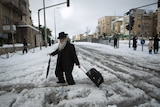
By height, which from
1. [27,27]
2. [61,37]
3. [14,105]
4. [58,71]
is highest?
[27,27]

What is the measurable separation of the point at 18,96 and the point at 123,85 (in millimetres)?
3081

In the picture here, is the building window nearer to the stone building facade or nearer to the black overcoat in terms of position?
the stone building facade

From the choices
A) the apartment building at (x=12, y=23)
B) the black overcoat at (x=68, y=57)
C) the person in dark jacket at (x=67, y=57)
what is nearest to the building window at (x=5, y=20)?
the apartment building at (x=12, y=23)

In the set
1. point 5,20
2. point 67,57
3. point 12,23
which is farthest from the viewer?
point 12,23

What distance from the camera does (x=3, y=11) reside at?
24.3m

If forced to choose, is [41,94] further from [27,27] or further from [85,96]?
[27,27]

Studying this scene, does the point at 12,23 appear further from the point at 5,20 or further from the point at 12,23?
the point at 5,20

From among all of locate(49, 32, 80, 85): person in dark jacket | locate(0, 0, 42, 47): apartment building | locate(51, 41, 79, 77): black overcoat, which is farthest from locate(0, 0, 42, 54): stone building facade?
locate(51, 41, 79, 77): black overcoat

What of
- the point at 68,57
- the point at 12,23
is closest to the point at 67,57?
the point at 68,57

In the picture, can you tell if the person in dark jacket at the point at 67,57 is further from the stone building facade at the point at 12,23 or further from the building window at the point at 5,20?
the building window at the point at 5,20

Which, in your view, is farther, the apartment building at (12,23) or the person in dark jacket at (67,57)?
the apartment building at (12,23)

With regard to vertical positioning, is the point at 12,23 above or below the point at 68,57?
above

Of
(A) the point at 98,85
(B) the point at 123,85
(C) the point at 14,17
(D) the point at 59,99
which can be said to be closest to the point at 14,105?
(D) the point at 59,99

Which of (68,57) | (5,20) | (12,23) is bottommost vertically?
(68,57)
